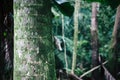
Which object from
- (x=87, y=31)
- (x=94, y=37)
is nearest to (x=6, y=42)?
(x=94, y=37)

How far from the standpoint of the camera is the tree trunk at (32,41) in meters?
1.28

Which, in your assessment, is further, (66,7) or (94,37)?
(94,37)

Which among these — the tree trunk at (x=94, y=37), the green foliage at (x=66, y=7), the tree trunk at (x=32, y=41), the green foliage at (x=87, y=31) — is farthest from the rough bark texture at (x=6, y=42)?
the green foliage at (x=87, y=31)

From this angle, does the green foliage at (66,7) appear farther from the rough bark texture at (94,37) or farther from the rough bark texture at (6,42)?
the rough bark texture at (94,37)

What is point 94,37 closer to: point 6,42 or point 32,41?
point 6,42

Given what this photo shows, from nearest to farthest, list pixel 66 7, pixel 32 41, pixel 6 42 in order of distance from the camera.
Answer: pixel 32 41 → pixel 66 7 → pixel 6 42

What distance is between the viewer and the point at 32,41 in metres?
1.28

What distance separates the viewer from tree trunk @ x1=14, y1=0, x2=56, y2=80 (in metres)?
1.28

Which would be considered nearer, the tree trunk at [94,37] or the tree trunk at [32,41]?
the tree trunk at [32,41]

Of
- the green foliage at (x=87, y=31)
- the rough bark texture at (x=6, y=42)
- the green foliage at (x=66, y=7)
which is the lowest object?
the green foliage at (x=87, y=31)

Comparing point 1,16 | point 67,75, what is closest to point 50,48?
point 1,16

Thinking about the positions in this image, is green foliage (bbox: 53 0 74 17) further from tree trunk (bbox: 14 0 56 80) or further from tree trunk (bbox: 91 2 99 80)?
tree trunk (bbox: 91 2 99 80)

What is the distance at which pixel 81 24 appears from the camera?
8711mm

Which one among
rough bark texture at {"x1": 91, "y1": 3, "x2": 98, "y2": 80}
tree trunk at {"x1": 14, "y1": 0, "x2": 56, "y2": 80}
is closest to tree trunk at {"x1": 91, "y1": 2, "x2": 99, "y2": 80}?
rough bark texture at {"x1": 91, "y1": 3, "x2": 98, "y2": 80}
